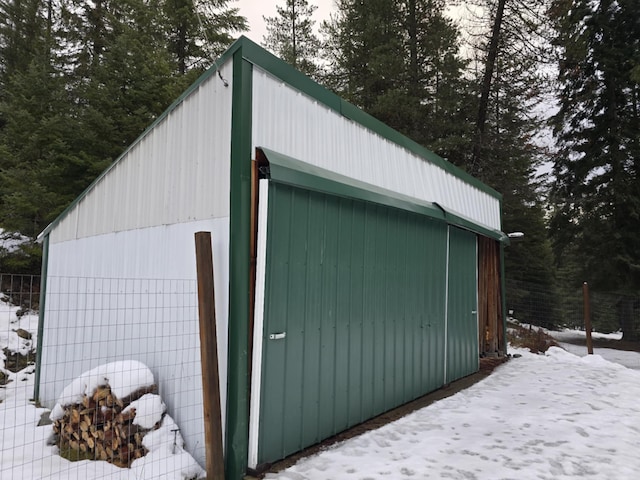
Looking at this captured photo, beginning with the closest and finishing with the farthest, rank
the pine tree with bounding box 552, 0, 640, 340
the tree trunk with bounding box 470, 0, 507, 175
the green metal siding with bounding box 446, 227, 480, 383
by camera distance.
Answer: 1. the green metal siding with bounding box 446, 227, 480, 383
2. the pine tree with bounding box 552, 0, 640, 340
3. the tree trunk with bounding box 470, 0, 507, 175

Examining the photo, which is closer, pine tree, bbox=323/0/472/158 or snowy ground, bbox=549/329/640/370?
snowy ground, bbox=549/329/640/370

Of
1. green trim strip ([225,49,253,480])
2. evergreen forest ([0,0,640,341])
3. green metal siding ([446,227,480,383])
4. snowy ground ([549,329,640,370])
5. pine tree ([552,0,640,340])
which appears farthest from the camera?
pine tree ([552,0,640,340])

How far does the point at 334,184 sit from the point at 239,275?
1284mm

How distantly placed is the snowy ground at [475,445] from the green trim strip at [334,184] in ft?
7.25

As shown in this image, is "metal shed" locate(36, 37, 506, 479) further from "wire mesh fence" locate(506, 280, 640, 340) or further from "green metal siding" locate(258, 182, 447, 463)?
"wire mesh fence" locate(506, 280, 640, 340)

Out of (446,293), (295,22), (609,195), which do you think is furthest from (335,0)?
(446,293)

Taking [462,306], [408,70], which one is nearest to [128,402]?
[462,306]

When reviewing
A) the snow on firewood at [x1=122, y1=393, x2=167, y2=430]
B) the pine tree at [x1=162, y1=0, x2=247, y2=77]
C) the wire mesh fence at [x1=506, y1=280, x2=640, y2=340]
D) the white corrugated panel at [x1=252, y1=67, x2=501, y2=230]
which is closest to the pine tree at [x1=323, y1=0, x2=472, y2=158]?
the pine tree at [x1=162, y1=0, x2=247, y2=77]

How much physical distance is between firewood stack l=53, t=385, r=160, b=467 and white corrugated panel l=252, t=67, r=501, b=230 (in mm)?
2479

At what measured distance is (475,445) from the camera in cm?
366

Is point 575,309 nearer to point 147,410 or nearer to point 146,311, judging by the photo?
point 146,311

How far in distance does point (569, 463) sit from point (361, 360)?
1886 mm

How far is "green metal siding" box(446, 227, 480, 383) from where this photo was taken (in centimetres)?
612

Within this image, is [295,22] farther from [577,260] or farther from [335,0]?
[577,260]
